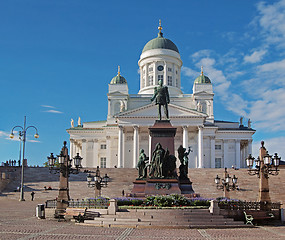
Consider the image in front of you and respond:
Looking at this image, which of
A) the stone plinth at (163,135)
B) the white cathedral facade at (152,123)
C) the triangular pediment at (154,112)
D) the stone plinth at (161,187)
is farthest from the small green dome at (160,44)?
the stone plinth at (161,187)

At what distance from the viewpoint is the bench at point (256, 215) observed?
19.6 meters

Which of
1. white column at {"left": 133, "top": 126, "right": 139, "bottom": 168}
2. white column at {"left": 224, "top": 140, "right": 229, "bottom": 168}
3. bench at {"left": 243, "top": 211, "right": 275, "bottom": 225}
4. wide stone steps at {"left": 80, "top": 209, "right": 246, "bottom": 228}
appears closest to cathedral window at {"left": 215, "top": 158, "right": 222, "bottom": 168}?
white column at {"left": 224, "top": 140, "right": 229, "bottom": 168}

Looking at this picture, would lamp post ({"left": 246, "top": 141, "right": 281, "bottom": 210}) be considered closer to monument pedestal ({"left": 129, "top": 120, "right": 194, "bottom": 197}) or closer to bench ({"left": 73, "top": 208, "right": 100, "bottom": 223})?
monument pedestal ({"left": 129, "top": 120, "right": 194, "bottom": 197})

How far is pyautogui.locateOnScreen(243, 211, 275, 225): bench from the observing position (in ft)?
64.4

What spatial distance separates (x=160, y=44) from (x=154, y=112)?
75.3ft

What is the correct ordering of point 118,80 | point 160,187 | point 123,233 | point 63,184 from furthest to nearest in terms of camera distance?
1. point 118,80
2. point 63,184
3. point 160,187
4. point 123,233

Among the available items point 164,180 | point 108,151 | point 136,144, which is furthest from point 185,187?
point 108,151

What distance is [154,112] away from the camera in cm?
7238

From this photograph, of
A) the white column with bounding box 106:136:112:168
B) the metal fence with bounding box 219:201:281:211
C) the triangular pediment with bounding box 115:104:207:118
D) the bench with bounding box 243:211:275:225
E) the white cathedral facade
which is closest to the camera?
the bench with bounding box 243:211:275:225

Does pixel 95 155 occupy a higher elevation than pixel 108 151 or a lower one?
lower

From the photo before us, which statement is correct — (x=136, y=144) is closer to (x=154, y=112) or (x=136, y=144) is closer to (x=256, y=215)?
(x=154, y=112)

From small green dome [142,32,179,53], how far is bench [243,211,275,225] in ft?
233

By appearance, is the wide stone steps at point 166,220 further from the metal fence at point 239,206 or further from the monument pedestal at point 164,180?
the monument pedestal at point 164,180

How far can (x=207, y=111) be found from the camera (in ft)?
265
